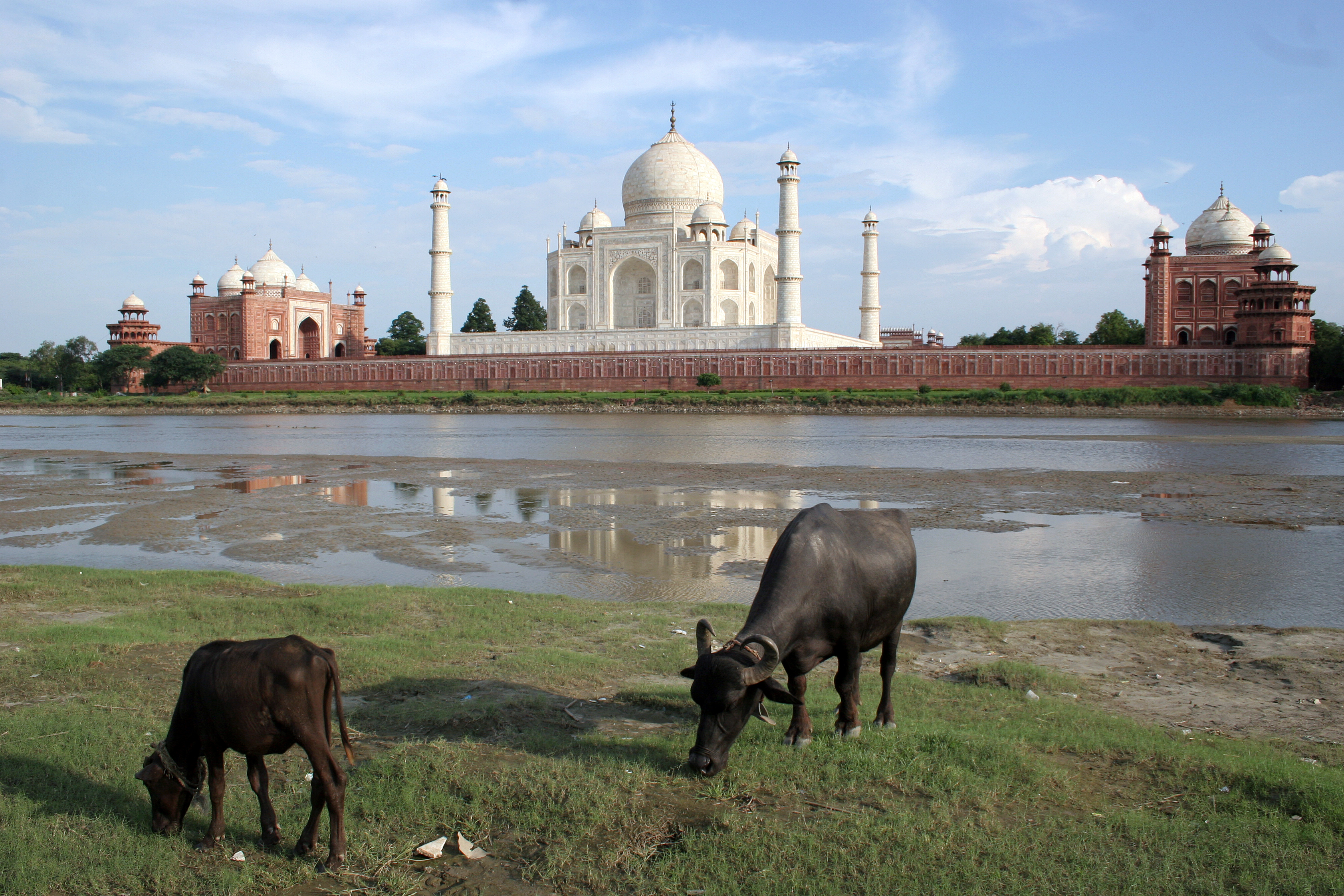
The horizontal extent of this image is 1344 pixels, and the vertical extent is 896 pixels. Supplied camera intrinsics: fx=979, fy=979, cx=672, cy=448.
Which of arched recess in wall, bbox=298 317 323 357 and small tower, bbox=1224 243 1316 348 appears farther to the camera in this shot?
arched recess in wall, bbox=298 317 323 357

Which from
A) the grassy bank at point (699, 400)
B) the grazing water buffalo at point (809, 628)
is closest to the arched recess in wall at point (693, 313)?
the grassy bank at point (699, 400)

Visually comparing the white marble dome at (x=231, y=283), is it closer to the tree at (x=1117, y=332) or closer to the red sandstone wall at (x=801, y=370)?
the red sandstone wall at (x=801, y=370)

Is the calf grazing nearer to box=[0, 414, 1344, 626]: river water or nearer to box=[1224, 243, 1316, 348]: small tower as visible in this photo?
box=[0, 414, 1344, 626]: river water

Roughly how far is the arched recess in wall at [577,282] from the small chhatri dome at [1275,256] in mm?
38152

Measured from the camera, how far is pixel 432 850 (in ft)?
11.9

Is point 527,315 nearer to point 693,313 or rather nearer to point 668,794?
point 693,313

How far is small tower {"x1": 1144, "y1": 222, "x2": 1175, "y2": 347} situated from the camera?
2087 inches

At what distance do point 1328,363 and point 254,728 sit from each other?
53826 millimetres

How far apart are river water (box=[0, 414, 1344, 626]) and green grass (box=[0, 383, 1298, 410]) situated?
13.2 m

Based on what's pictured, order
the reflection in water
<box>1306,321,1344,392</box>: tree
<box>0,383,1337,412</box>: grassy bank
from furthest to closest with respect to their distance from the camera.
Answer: <box>1306,321,1344,392</box>: tree, <box>0,383,1337,412</box>: grassy bank, the reflection in water

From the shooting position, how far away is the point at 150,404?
186ft

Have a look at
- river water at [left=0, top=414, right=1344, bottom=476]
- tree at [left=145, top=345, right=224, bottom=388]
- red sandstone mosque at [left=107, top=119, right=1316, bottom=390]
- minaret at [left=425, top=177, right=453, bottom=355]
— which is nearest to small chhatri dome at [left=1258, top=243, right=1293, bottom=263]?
red sandstone mosque at [left=107, top=119, right=1316, bottom=390]

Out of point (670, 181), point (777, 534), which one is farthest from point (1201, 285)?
point (777, 534)

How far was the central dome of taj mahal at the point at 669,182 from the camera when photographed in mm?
62250
